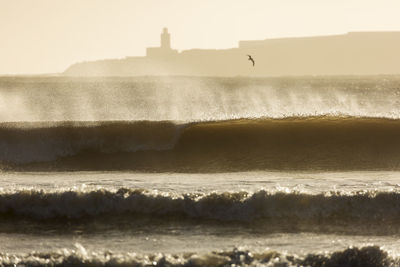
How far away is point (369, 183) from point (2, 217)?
8.28 meters

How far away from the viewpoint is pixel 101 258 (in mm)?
11453

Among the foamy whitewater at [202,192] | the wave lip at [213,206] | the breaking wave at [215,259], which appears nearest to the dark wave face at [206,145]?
the foamy whitewater at [202,192]

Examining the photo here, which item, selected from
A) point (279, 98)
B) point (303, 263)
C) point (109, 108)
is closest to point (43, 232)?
point (303, 263)

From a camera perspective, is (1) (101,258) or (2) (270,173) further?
(2) (270,173)

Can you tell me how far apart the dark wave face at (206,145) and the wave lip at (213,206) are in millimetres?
7715

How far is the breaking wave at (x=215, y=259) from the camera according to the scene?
1112cm

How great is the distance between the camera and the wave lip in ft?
50.2

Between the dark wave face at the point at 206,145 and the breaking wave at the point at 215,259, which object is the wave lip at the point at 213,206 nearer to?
the breaking wave at the point at 215,259

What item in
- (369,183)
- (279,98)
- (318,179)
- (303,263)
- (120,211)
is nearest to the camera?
(303,263)

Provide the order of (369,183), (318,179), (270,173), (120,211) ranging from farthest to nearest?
(270,173) < (318,179) < (369,183) < (120,211)

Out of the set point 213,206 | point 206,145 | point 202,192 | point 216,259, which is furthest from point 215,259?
point 206,145

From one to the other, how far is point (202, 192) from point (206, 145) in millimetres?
11202

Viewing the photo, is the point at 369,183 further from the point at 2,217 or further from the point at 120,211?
the point at 2,217

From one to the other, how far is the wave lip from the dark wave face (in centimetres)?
771
